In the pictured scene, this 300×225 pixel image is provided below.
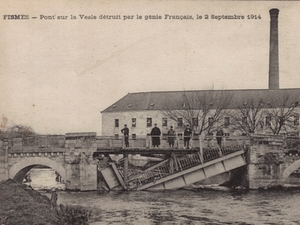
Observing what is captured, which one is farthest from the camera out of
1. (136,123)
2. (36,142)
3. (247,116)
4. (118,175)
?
(136,123)

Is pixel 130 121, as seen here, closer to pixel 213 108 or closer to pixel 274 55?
pixel 213 108

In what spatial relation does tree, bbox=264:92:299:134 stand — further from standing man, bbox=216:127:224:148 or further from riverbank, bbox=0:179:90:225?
riverbank, bbox=0:179:90:225

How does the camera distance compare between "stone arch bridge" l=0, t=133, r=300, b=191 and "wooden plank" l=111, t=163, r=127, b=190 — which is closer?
"stone arch bridge" l=0, t=133, r=300, b=191

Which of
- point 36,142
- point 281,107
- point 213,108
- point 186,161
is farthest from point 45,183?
point 281,107

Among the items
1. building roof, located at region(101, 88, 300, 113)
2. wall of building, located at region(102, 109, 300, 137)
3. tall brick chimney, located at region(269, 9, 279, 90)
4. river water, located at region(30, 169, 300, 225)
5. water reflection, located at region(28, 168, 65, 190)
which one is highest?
tall brick chimney, located at region(269, 9, 279, 90)

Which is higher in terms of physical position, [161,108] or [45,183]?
[161,108]

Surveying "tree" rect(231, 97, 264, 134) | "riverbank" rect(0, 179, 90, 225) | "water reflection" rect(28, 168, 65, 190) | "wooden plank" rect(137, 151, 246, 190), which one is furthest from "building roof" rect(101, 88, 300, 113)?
"riverbank" rect(0, 179, 90, 225)
